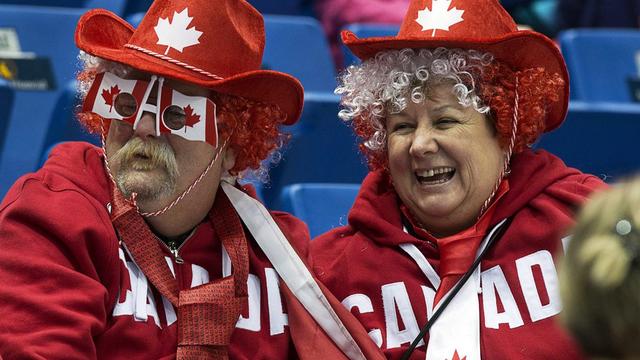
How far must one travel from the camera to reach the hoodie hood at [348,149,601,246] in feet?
9.29

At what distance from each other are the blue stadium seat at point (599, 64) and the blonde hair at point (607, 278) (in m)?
3.25

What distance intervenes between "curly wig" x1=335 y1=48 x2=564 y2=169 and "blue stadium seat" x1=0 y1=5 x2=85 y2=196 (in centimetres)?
123

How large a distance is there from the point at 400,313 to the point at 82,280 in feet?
2.54

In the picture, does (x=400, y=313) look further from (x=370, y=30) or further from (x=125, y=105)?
(x=370, y=30)

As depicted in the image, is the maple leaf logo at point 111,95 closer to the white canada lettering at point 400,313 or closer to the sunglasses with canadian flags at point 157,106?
the sunglasses with canadian flags at point 157,106

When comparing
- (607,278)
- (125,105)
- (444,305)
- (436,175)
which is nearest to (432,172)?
(436,175)

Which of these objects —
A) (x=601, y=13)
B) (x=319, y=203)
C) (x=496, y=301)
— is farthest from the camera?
(x=601, y=13)

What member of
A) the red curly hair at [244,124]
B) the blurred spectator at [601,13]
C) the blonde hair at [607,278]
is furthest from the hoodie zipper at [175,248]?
the blurred spectator at [601,13]

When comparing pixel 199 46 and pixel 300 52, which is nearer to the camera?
pixel 199 46

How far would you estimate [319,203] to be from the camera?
10.9 feet

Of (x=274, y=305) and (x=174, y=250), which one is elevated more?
(x=174, y=250)

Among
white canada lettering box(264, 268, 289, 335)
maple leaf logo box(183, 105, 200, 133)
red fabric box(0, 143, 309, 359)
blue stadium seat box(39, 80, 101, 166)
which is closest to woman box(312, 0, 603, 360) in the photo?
white canada lettering box(264, 268, 289, 335)

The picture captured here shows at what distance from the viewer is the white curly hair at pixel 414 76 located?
282cm

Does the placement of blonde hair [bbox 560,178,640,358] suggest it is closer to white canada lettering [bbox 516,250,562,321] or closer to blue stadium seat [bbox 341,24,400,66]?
white canada lettering [bbox 516,250,562,321]
